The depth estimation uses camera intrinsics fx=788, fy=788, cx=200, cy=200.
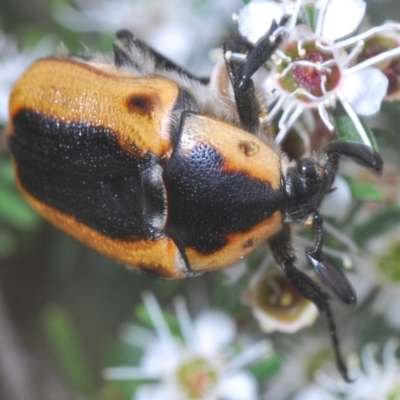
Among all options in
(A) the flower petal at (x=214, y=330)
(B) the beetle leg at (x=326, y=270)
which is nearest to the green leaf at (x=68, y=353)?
(A) the flower petal at (x=214, y=330)

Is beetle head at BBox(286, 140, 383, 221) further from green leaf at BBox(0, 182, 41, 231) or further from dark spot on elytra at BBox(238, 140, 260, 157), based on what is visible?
green leaf at BBox(0, 182, 41, 231)

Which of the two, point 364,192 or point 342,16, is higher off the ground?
point 342,16

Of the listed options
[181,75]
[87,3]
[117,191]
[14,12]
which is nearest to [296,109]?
[181,75]

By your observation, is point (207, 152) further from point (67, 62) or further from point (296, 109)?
point (67, 62)

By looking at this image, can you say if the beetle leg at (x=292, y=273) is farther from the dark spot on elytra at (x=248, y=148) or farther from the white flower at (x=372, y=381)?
the white flower at (x=372, y=381)

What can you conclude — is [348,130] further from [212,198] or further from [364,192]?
[212,198]

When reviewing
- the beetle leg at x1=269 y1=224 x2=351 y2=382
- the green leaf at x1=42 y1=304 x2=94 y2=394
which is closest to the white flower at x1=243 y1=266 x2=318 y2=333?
the beetle leg at x1=269 y1=224 x2=351 y2=382

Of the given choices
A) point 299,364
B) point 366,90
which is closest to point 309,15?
point 366,90
